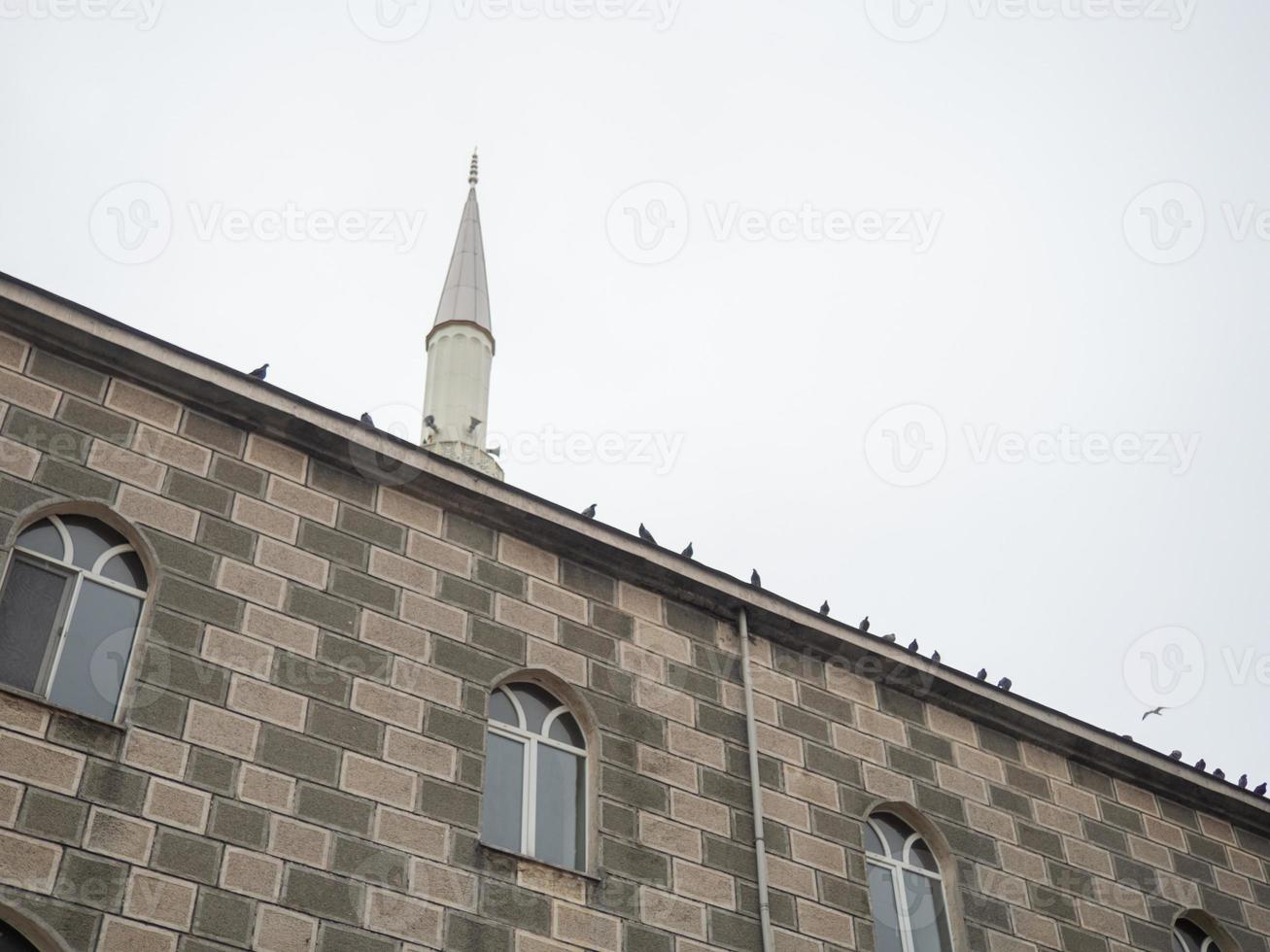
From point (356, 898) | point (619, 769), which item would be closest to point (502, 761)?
point (619, 769)

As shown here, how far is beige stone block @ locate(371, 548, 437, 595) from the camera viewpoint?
1293cm

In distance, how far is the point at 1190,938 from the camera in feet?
53.6

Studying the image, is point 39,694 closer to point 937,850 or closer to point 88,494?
point 88,494

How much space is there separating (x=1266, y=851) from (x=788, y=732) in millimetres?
6746

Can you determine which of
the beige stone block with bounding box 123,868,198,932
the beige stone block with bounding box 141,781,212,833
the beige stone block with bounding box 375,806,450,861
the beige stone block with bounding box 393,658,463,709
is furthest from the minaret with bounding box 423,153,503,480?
the beige stone block with bounding box 123,868,198,932

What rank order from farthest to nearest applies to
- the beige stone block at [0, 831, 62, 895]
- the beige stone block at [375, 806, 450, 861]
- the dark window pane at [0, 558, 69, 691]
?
the beige stone block at [375, 806, 450, 861]
the dark window pane at [0, 558, 69, 691]
the beige stone block at [0, 831, 62, 895]

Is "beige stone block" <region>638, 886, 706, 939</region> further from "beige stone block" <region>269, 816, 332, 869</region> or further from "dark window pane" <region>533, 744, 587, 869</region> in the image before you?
"beige stone block" <region>269, 816, 332, 869</region>

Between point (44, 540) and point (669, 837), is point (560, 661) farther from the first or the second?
point (44, 540)

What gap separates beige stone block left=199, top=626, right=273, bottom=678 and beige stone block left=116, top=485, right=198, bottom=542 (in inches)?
33.0

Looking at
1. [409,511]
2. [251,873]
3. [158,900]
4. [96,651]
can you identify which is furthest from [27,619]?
[409,511]

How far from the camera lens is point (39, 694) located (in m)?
10.9

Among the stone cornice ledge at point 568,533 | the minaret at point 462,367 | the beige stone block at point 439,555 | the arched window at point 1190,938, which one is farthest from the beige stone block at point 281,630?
the minaret at point 462,367

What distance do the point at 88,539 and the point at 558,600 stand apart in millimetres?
4025

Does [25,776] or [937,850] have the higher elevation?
[937,850]
